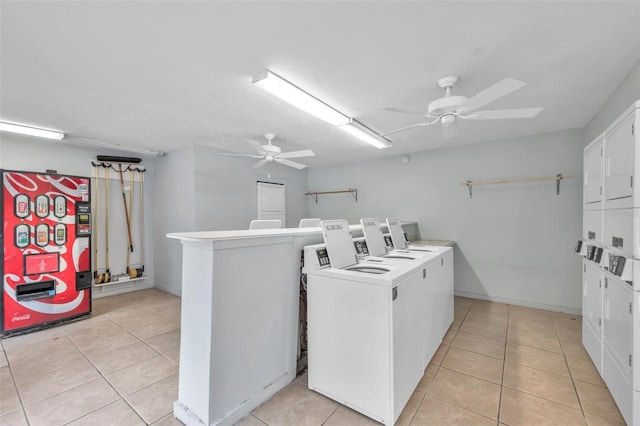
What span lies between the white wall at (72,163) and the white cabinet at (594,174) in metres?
6.14

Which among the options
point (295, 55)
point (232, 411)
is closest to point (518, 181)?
point (295, 55)

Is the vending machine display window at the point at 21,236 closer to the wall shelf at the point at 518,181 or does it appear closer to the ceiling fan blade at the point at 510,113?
the ceiling fan blade at the point at 510,113

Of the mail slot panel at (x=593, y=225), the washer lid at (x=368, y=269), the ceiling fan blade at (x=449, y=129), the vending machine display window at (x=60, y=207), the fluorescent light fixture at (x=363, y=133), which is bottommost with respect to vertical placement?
the washer lid at (x=368, y=269)

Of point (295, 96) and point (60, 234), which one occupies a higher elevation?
point (295, 96)

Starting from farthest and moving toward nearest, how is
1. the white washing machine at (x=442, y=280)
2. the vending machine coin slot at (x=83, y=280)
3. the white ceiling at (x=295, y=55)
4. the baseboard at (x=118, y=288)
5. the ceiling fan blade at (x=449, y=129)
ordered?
the baseboard at (x=118, y=288)
the vending machine coin slot at (x=83, y=280)
the white washing machine at (x=442, y=280)
the ceiling fan blade at (x=449, y=129)
the white ceiling at (x=295, y=55)

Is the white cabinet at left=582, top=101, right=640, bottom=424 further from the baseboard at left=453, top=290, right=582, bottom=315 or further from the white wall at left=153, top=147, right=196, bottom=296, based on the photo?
the white wall at left=153, top=147, right=196, bottom=296

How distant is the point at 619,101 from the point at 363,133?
2.37 m

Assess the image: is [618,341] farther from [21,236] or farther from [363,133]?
[21,236]

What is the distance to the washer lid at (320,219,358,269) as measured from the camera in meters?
2.19

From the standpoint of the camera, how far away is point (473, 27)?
162 centimetres

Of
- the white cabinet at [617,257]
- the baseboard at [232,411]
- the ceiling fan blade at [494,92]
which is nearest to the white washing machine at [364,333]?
the baseboard at [232,411]

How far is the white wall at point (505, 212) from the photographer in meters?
3.67

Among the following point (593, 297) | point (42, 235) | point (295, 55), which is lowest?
point (593, 297)

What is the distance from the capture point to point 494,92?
1859 mm
